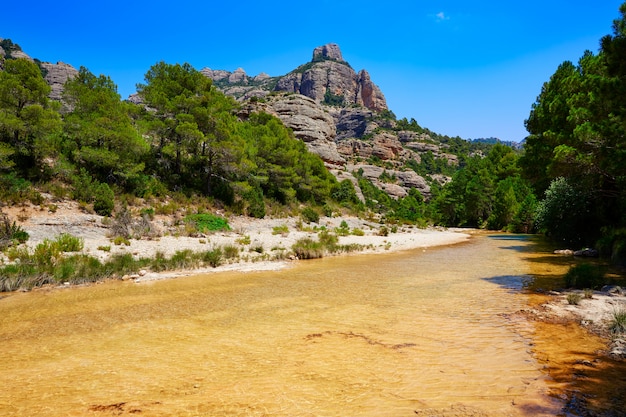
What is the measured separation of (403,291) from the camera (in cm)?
1121

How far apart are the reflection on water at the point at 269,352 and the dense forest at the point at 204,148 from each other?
8240 millimetres

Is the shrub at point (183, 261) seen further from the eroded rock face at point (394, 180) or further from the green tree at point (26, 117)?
the eroded rock face at point (394, 180)

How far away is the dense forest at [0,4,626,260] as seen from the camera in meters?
15.1

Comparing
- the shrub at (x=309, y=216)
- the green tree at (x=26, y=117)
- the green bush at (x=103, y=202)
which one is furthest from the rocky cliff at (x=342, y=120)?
the green bush at (x=103, y=202)

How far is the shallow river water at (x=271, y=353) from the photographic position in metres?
4.43

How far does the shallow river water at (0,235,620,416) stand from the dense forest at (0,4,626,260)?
26.4 feet

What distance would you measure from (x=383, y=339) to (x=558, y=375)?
9.24 ft

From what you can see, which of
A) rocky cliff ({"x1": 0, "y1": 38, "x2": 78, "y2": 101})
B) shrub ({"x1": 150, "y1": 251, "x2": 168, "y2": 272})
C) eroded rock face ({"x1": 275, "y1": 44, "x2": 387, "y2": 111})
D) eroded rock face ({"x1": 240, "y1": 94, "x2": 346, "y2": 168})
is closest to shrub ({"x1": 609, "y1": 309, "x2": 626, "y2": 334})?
shrub ({"x1": 150, "y1": 251, "x2": 168, "y2": 272})

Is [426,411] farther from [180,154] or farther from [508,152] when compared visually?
[508,152]

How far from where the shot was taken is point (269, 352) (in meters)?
6.22

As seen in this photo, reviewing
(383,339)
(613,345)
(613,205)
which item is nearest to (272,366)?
(383,339)

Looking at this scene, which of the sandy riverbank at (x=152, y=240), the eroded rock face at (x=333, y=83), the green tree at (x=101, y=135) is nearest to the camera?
the sandy riverbank at (x=152, y=240)

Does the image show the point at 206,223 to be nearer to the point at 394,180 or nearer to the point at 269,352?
the point at 269,352

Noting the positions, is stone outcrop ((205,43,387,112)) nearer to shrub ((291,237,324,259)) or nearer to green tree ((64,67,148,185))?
green tree ((64,67,148,185))
